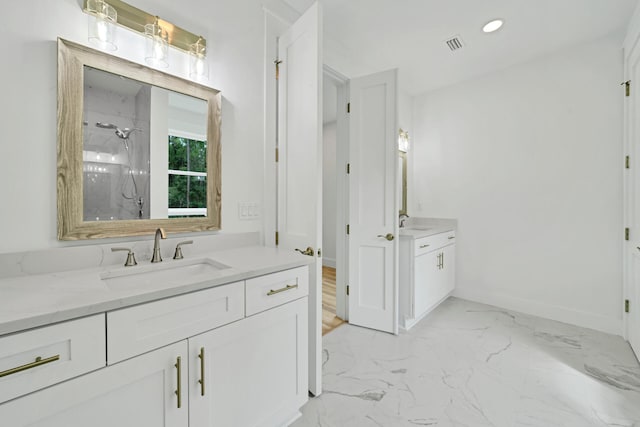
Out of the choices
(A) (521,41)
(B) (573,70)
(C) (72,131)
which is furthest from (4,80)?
(B) (573,70)

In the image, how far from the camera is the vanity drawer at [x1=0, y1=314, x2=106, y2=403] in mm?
673

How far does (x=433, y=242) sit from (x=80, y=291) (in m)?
2.81

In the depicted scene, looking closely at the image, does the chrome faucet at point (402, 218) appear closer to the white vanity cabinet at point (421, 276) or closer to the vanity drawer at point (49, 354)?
the white vanity cabinet at point (421, 276)

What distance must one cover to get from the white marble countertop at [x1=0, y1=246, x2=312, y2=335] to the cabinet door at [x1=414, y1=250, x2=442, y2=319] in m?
1.66

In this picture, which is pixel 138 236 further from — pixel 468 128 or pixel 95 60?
pixel 468 128

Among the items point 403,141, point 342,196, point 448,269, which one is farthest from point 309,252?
point 403,141

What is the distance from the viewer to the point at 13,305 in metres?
0.76

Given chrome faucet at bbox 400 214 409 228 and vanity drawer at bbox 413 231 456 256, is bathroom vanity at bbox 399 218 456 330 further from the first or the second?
chrome faucet at bbox 400 214 409 228

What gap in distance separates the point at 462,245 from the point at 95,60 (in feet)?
12.1

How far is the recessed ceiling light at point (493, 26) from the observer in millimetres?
2264

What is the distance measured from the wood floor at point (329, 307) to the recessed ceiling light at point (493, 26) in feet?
9.84

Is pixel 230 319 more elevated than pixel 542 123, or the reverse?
pixel 542 123

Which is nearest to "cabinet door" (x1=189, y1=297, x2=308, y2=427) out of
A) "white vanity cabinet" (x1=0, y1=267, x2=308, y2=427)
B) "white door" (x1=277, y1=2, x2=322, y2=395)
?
"white vanity cabinet" (x1=0, y1=267, x2=308, y2=427)

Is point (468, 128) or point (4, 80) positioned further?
point (468, 128)
